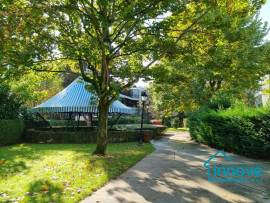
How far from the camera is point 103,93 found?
859cm

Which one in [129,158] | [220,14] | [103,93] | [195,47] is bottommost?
[129,158]

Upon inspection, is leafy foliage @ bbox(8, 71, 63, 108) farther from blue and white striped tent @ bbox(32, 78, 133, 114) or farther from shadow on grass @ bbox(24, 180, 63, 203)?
shadow on grass @ bbox(24, 180, 63, 203)

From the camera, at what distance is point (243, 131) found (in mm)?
8742

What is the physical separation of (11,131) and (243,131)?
13979mm

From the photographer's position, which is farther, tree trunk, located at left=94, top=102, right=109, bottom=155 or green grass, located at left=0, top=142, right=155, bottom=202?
tree trunk, located at left=94, top=102, right=109, bottom=155

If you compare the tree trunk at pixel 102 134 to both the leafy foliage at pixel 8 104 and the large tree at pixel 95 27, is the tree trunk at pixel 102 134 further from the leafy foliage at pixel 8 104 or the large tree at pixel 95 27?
the leafy foliage at pixel 8 104

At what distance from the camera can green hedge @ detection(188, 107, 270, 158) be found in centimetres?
765

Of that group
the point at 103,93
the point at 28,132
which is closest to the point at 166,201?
the point at 103,93

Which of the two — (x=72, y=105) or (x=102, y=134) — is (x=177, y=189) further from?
(x=72, y=105)

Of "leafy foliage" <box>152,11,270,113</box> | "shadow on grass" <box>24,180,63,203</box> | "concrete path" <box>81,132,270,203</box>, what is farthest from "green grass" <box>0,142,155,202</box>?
"leafy foliage" <box>152,11,270,113</box>

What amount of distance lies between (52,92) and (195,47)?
28479mm

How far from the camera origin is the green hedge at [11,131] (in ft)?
40.2

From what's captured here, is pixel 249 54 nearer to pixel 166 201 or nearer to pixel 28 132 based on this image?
pixel 166 201

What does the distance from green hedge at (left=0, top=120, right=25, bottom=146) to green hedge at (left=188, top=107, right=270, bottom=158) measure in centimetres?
1283
